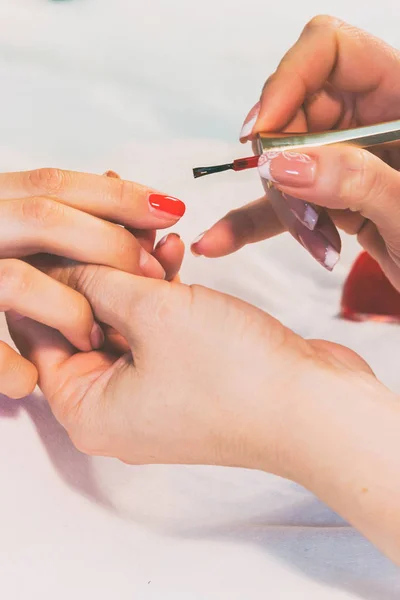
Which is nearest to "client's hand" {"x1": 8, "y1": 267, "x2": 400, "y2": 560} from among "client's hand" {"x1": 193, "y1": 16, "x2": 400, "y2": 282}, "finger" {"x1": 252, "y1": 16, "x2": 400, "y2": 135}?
"client's hand" {"x1": 193, "y1": 16, "x2": 400, "y2": 282}

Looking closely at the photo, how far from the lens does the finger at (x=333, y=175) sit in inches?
18.0

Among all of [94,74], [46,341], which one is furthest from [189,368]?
[94,74]

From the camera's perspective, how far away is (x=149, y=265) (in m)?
0.56

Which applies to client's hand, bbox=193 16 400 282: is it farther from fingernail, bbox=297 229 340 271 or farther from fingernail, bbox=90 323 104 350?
fingernail, bbox=90 323 104 350

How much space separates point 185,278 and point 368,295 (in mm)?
227

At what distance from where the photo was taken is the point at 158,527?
55cm

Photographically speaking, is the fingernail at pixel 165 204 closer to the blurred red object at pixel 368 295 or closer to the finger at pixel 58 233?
the finger at pixel 58 233

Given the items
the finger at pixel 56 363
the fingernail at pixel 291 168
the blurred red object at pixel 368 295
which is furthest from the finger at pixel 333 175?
the blurred red object at pixel 368 295

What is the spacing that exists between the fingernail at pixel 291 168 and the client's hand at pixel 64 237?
11 cm

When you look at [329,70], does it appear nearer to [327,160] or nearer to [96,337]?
[327,160]

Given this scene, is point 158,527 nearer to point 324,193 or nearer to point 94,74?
point 324,193

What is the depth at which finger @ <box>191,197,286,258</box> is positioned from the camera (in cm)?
67

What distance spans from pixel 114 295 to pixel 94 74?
49 centimetres

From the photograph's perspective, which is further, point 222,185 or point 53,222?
point 222,185
